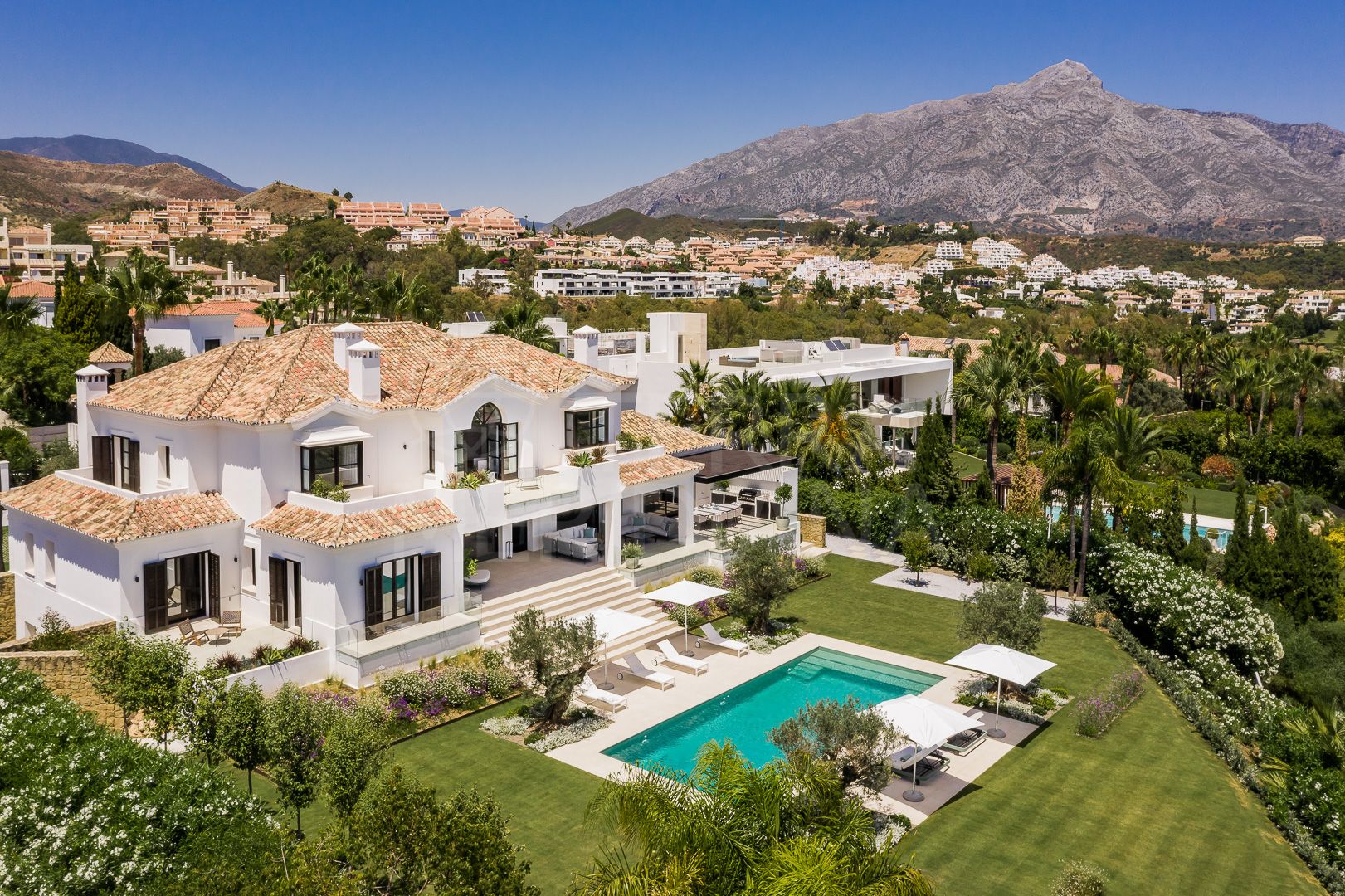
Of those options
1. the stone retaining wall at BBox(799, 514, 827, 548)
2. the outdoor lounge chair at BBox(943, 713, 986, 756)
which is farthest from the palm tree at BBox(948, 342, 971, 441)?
the outdoor lounge chair at BBox(943, 713, 986, 756)

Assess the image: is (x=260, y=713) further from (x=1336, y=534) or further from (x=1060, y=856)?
(x=1336, y=534)

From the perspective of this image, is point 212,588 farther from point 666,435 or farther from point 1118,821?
point 1118,821

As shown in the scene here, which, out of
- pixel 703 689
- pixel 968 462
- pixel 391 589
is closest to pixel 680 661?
pixel 703 689

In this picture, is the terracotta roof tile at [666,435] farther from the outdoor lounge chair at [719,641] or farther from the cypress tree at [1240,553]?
the cypress tree at [1240,553]

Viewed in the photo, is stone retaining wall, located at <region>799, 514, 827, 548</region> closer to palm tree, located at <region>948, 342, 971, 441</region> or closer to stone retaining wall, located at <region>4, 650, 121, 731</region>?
stone retaining wall, located at <region>4, 650, 121, 731</region>

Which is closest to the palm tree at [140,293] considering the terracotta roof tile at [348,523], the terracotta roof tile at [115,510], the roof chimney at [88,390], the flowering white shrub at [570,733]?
the roof chimney at [88,390]

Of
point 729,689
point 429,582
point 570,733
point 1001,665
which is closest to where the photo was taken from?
point 570,733
